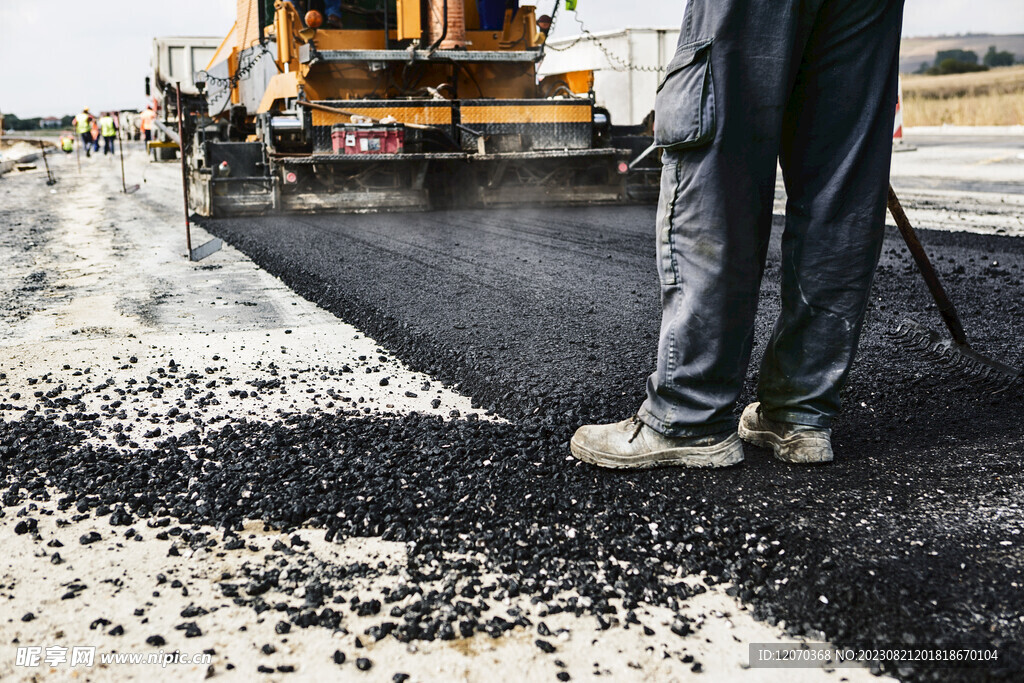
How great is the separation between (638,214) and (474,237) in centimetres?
243

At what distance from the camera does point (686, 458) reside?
2.35 meters

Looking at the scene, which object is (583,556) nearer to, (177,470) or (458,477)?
(458,477)

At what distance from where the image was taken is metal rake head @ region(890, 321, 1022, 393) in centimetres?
309

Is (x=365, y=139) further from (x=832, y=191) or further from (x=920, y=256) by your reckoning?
(x=832, y=191)

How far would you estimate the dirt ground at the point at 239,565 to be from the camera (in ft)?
5.32

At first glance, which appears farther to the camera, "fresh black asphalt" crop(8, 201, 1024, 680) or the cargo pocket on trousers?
the cargo pocket on trousers

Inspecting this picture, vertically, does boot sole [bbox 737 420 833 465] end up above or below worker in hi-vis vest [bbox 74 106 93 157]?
below

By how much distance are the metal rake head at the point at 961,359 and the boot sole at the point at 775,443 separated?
1.03 meters

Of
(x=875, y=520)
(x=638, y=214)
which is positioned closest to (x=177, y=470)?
(x=875, y=520)

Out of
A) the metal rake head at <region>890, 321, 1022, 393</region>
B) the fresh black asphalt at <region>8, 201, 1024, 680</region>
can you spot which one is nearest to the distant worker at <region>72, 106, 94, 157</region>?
the fresh black asphalt at <region>8, 201, 1024, 680</region>

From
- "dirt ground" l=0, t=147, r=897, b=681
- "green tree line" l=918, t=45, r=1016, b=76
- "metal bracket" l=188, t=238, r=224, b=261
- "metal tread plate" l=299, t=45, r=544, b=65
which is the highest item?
"green tree line" l=918, t=45, r=1016, b=76

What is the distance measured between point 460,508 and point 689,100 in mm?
1105

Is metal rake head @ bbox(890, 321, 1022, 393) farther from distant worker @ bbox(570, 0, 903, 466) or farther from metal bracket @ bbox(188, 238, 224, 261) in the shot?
metal bracket @ bbox(188, 238, 224, 261)

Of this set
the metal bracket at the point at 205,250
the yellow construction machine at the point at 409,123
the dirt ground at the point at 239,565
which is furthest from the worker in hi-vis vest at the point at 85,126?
the dirt ground at the point at 239,565
